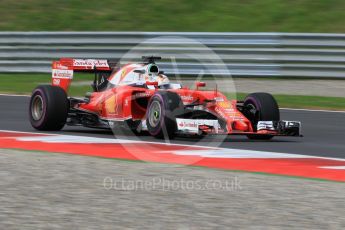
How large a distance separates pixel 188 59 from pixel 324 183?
1235 cm

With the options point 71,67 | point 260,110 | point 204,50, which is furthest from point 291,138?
point 204,50

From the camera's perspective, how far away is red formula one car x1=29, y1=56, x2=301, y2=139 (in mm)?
11539

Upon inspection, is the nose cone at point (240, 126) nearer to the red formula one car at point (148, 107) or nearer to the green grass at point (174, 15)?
the red formula one car at point (148, 107)

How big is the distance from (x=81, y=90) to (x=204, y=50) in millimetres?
3045

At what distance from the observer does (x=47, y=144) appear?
11445 mm

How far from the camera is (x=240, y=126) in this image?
1173 centimetres

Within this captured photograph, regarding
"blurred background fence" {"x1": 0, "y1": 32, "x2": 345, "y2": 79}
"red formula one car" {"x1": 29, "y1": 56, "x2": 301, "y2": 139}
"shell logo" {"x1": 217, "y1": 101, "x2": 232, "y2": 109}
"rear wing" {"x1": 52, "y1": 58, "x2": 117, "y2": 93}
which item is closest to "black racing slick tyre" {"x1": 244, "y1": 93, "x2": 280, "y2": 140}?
"red formula one car" {"x1": 29, "y1": 56, "x2": 301, "y2": 139}

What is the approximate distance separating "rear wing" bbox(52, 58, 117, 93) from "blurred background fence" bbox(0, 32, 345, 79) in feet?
22.1

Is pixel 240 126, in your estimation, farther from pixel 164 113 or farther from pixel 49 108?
pixel 49 108

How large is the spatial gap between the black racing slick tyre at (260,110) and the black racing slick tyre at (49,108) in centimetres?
257

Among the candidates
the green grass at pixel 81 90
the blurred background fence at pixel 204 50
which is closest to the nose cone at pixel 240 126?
the green grass at pixel 81 90

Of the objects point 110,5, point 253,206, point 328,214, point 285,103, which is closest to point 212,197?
point 253,206

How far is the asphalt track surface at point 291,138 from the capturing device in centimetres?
1143

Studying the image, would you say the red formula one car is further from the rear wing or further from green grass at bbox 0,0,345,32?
green grass at bbox 0,0,345,32
